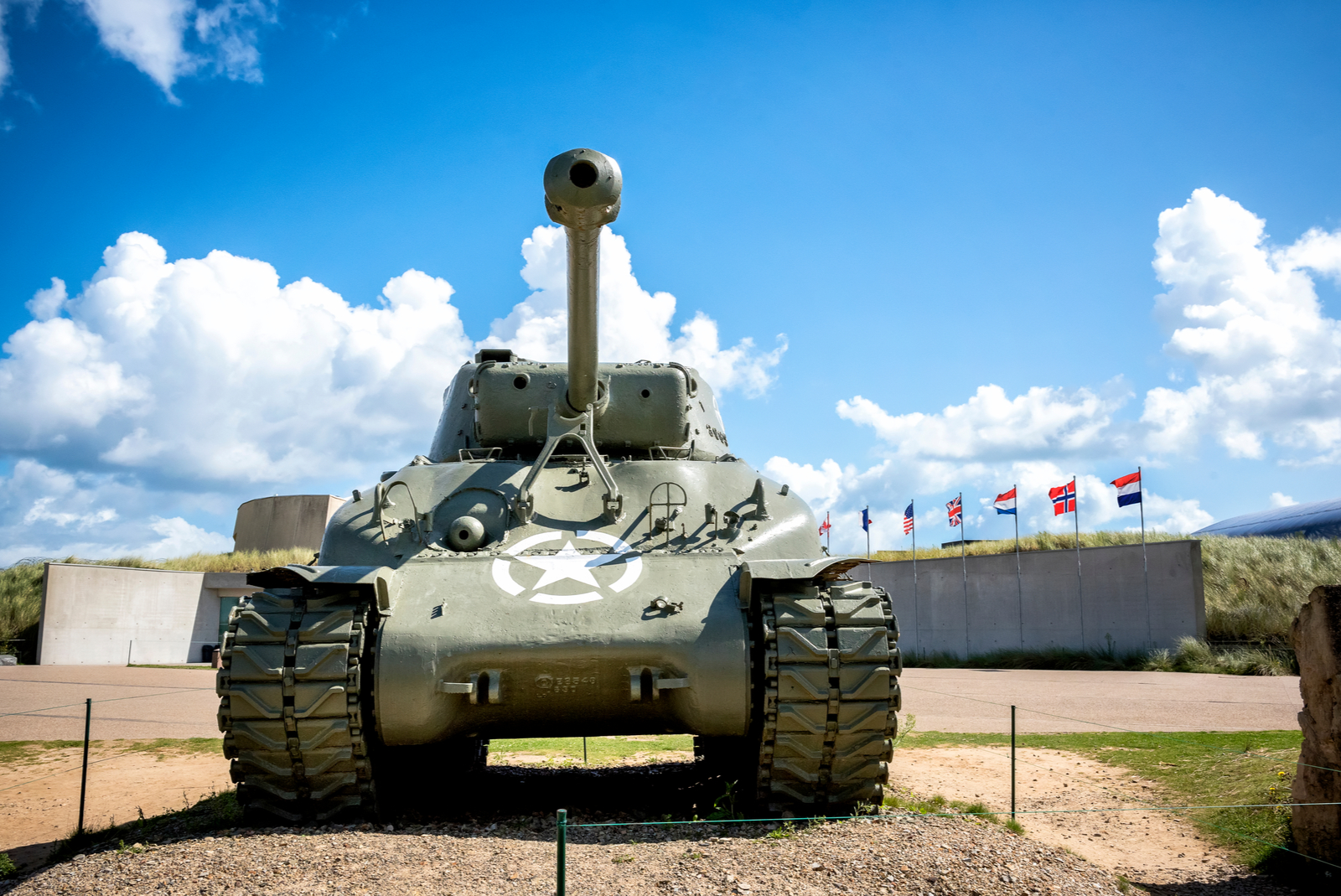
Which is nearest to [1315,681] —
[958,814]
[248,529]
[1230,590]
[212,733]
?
[958,814]

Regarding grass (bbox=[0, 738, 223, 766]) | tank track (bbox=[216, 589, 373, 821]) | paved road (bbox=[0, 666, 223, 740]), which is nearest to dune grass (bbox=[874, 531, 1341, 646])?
paved road (bbox=[0, 666, 223, 740])

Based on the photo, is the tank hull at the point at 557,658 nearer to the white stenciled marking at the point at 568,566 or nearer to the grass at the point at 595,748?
the white stenciled marking at the point at 568,566

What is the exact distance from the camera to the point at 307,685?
6.45 meters

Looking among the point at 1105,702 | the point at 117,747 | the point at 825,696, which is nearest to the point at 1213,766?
the point at 825,696

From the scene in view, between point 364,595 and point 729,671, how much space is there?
2428mm

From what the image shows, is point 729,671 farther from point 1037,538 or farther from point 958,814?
point 1037,538

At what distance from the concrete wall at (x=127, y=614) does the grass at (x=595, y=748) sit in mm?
16380

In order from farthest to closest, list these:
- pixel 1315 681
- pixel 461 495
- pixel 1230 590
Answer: pixel 1230 590 → pixel 461 495 → pixel 1315 681

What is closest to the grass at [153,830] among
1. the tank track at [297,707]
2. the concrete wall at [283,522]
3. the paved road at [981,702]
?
the tank track at [297,707]

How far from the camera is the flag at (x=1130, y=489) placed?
25.9 meters

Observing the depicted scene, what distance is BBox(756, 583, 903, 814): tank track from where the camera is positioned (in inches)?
258

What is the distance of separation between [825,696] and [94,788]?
7747 mm

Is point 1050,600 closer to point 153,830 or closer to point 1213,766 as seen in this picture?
point 1213,766

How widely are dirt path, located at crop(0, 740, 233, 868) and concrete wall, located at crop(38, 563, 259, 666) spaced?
15929mm
